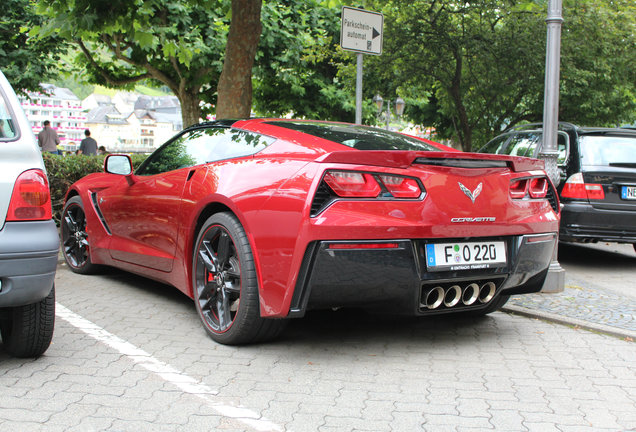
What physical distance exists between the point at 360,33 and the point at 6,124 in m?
4.71

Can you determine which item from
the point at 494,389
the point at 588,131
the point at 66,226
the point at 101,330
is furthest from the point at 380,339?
the point at 588,131

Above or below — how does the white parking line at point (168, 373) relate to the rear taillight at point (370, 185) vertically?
below

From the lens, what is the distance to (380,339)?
452 centimetres

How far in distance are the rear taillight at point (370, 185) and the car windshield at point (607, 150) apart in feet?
16.0

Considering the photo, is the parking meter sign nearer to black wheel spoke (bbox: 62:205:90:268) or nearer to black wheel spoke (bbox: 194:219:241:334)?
black wheel spoke (bbox: 62:205:90:268)

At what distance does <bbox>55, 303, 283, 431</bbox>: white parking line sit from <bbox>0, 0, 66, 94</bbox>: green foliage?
907 inches

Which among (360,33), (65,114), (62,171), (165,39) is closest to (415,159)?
(360,33)

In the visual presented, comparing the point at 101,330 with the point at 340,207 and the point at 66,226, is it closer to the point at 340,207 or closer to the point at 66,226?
the point at 340,207

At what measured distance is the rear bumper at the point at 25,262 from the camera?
3.37 metres

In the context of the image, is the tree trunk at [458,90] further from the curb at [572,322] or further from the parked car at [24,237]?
the parked car at [24,237]

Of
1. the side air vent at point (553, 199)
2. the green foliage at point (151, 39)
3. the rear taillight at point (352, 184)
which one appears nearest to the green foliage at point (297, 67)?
the green foliage at point (151, 39)

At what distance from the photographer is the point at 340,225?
3625 mm

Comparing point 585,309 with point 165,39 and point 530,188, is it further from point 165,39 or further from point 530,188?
point 165,39

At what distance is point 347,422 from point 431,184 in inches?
55.3
